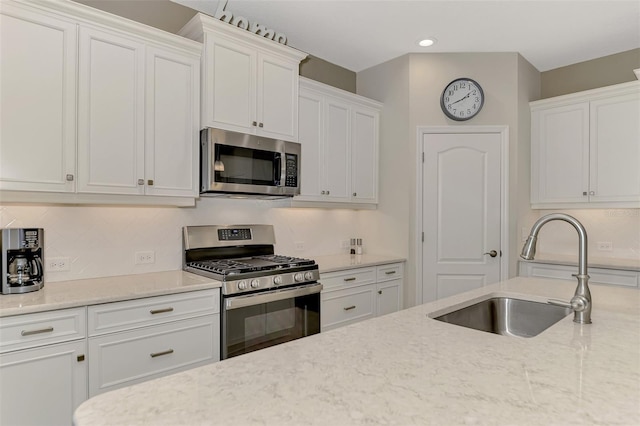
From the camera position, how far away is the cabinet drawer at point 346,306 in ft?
9.96

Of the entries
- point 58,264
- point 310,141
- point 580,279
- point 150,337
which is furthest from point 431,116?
point 58,264

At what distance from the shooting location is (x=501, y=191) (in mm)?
3654

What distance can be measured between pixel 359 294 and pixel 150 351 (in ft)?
5.72

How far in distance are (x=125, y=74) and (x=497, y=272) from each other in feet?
11.1

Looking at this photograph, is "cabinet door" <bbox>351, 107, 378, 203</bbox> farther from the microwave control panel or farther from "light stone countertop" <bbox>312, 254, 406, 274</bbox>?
the microwave control panel

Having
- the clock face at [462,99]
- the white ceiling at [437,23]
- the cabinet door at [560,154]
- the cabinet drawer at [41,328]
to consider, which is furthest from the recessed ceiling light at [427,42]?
the cabinet drawer at [41,328]

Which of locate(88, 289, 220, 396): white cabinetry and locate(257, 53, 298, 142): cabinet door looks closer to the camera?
locate(88, 289, 220, 396): white cabinetry

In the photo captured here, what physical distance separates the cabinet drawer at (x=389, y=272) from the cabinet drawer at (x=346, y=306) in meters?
0.15

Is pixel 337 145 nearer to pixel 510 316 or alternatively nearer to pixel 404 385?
pixel 510 316

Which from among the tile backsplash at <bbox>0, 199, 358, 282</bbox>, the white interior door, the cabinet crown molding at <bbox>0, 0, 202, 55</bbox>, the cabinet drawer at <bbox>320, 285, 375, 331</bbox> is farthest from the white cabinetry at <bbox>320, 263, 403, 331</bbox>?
the cabinet crown molding at <bbox>0, 0, 202, 55</bbox>

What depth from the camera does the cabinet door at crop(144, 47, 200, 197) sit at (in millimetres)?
2363

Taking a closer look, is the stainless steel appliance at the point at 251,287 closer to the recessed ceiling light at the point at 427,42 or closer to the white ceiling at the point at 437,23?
the white ceiling at the point at 437,23

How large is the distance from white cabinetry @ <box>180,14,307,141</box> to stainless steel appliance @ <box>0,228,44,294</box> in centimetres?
117

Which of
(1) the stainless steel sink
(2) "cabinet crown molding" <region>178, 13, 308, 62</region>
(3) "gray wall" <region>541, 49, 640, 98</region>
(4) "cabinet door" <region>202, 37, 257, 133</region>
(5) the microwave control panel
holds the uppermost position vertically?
(3) "gray wall" <region>541, 49, 640, 98</region>
